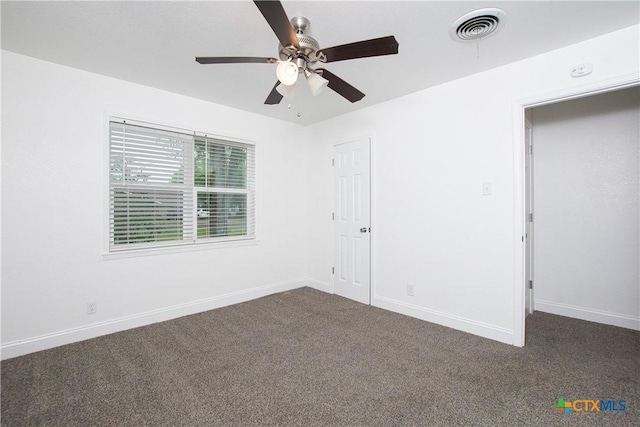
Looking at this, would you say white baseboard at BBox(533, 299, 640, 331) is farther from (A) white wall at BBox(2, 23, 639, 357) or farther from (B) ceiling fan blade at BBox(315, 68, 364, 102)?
(B) ceiling fan blade at BBox(315, 68, 364, 102)

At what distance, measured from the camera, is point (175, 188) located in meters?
3.37

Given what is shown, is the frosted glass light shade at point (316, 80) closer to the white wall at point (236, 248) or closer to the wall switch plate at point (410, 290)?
the white wall at point (236, 248)

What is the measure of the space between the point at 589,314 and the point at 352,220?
2.71 meters

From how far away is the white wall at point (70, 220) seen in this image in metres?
2.48

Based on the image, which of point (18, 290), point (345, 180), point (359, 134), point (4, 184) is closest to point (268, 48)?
point (359, 134)

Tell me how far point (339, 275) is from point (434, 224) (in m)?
1.55

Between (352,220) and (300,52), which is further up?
(300,52)

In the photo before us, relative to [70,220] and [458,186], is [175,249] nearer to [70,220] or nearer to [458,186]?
[70,220]

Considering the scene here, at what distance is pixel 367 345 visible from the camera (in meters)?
2.67

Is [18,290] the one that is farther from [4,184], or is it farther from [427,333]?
[427,333]

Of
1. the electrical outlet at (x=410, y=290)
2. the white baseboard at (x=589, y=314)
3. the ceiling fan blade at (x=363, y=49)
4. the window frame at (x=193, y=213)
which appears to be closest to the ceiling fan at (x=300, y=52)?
the ceiling fan blade at (x=363, y=49)

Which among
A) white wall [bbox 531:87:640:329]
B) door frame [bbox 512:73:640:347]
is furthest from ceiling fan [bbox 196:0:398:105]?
white wall [bbox 531:87:640:329]

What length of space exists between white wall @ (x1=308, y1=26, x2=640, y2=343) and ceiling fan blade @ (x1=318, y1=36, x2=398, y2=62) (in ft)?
5.34

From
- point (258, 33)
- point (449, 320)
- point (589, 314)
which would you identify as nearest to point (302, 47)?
point (258, 33)
